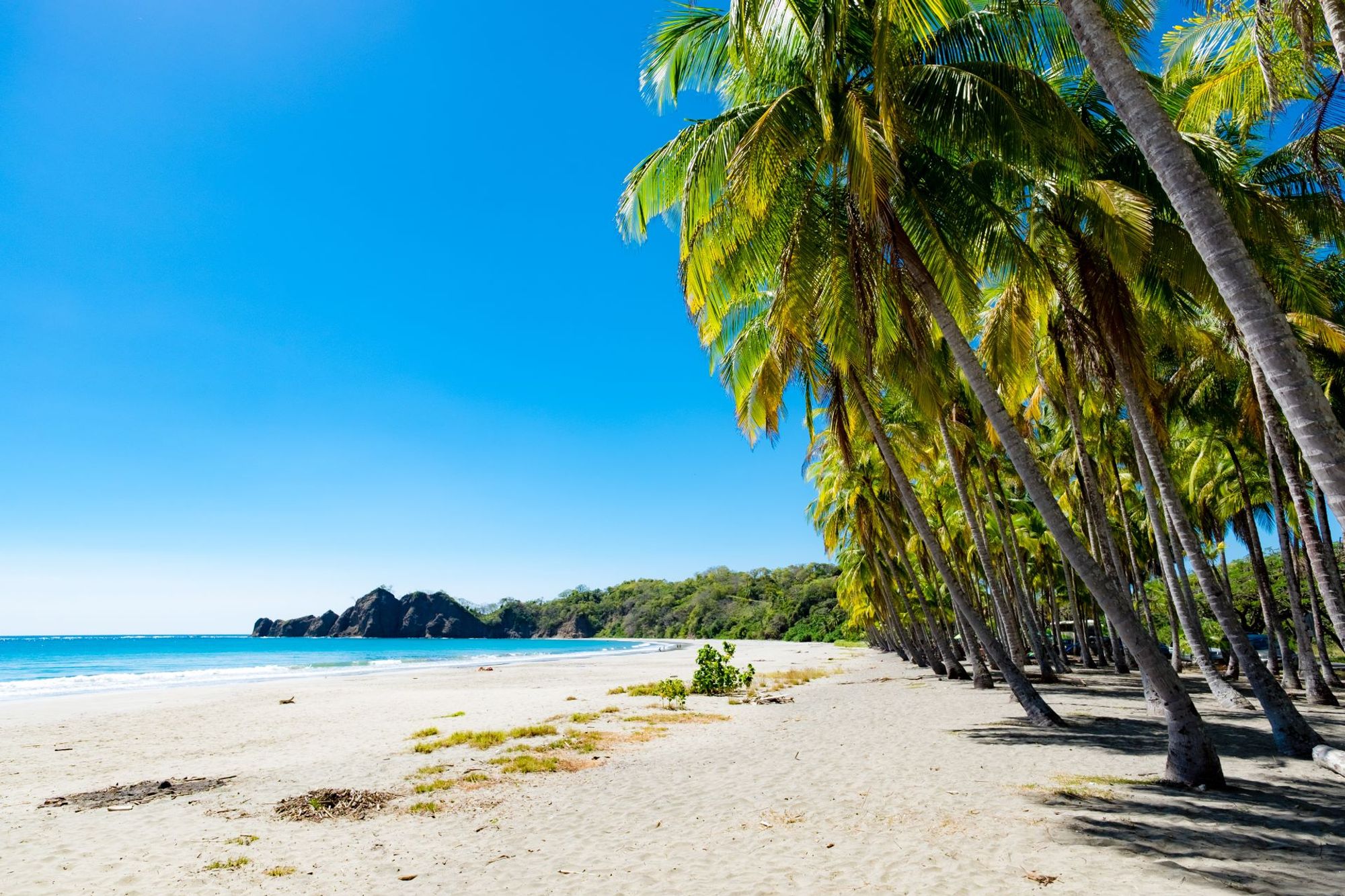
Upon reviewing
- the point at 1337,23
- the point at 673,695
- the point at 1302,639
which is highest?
the point at 1337,23

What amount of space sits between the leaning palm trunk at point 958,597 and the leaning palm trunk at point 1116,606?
399 centimetres

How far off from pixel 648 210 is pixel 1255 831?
874 cm

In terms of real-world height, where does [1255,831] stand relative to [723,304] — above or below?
below

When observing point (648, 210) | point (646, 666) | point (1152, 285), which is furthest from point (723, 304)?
point (646, 666)

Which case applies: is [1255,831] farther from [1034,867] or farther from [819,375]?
[819,375]

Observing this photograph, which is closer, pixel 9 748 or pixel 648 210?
pixel 648 210

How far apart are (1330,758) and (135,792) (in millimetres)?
13473

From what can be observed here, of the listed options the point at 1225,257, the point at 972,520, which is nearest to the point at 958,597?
the point at 972,520

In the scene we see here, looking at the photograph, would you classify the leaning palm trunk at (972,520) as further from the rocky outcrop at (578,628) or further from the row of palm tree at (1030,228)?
the rocky outcrop at (578,628)

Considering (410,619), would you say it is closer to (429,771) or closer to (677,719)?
(677,719)

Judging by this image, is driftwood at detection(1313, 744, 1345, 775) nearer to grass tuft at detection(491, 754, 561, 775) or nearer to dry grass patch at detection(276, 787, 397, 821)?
grass tuft at detection(491, 754, 561, 775)

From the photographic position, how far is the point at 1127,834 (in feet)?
16.4

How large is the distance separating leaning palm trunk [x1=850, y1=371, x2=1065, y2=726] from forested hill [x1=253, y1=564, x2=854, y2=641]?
59487mm

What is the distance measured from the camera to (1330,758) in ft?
22.6
